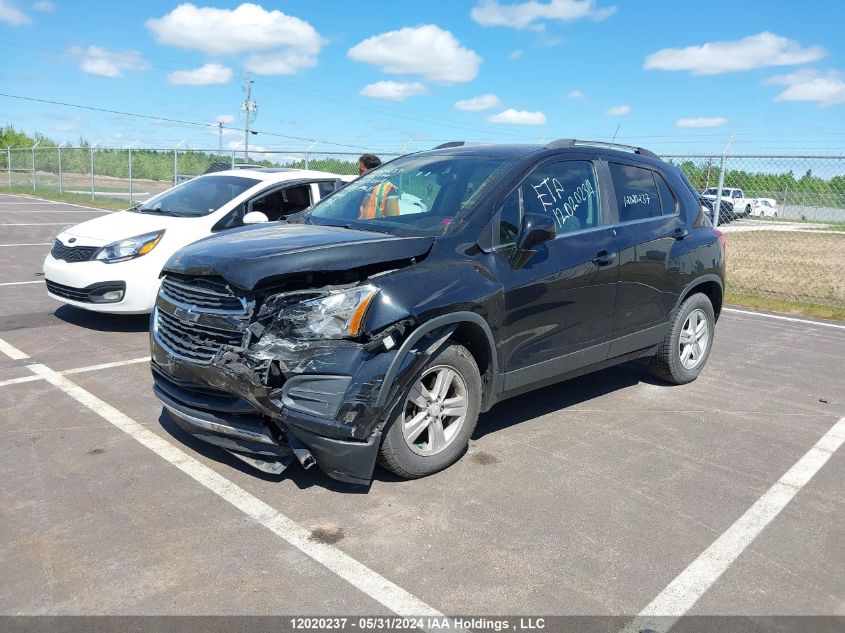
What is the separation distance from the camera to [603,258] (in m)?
4.95

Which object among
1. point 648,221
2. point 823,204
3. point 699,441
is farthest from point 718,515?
point 823,204

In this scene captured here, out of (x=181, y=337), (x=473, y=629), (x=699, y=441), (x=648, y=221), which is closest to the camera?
(x=473, y=629)

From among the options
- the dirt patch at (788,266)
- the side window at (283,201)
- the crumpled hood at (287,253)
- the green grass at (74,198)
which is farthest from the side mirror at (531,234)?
the green grass at (74,198)

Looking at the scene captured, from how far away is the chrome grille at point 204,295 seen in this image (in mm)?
3816

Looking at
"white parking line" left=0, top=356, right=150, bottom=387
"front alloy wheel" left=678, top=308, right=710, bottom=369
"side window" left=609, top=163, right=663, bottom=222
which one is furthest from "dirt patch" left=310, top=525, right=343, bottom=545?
"front alloy wheel" left=678, top=308, right=710, bottom=369

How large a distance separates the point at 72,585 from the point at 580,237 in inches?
137

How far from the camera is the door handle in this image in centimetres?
490

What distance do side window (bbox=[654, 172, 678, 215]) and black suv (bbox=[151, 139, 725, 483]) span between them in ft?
0.31

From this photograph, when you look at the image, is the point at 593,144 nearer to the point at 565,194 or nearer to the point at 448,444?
the point at 565,194

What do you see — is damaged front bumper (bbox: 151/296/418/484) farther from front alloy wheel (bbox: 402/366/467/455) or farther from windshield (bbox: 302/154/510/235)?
windshield (bbox: 302/154/510/235)

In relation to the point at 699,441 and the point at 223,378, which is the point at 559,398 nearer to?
the point at 699,441

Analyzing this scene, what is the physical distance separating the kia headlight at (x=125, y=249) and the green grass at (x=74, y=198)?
711 inches

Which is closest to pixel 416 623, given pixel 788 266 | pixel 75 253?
pixel 75 253

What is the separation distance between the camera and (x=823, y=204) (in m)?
15.5
